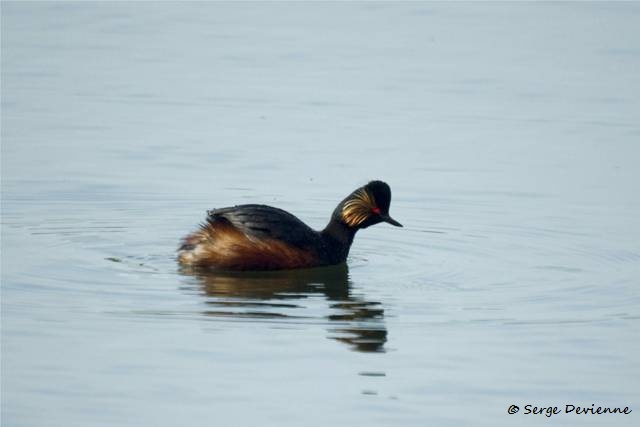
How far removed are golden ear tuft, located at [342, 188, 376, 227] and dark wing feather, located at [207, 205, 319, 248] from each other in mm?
773

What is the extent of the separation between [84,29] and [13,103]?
18.3 ft

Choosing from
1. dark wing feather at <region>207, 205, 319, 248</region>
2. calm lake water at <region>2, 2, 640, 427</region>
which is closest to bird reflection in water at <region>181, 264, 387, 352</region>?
calm lake water at <region>2, 2, 640, 427</region>

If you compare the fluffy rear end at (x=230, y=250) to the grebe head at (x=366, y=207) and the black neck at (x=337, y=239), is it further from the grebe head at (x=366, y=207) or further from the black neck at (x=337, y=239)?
the grebe head at (x=366, y=207)

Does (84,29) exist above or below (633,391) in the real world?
above

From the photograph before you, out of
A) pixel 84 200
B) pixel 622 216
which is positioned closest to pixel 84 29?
pixel 84 200

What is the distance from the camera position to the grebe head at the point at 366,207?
13797 millimetres

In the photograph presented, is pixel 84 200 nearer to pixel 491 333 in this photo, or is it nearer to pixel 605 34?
pixel 491 333

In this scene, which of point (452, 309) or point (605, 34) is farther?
point (605, 34)

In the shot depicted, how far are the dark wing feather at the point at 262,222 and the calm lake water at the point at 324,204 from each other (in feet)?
1.15

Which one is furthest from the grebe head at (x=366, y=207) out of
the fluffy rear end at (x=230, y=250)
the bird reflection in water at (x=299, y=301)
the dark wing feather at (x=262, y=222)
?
the fluffy rear end at (x=230, y=250)

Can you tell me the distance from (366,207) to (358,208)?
0.28ft

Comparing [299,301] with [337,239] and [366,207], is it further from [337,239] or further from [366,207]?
[366,207]

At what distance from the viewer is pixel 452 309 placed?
1175 centimetres

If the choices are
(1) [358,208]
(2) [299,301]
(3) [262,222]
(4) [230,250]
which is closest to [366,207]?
(1) [358,208]
